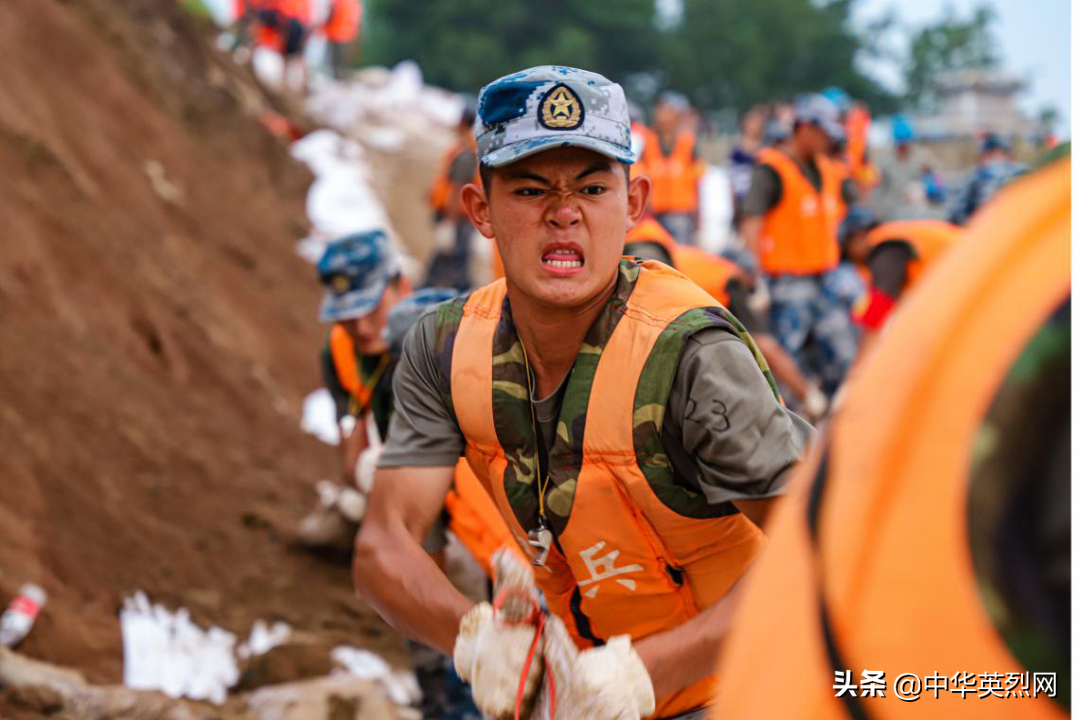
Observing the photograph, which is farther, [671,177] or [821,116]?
[671,177]

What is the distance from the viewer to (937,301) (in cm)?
98

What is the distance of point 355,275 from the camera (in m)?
4.84

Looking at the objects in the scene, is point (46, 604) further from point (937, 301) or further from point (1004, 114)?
point (1004, 114)

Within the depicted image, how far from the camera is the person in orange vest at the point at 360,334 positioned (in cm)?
457

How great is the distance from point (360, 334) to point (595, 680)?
2.97 metres

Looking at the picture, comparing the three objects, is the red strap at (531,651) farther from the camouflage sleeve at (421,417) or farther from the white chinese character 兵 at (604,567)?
the camouflage sleeve at (421,417)

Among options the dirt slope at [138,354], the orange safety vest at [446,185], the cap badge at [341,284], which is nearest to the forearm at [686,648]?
the cap badge at [341,284]

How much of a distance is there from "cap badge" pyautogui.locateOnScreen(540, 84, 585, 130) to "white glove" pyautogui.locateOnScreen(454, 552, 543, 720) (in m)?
0.86

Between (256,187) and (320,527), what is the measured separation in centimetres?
780

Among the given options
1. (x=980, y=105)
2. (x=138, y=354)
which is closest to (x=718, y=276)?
(x=138, y=354)

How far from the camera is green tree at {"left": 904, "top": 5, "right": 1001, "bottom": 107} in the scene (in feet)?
140

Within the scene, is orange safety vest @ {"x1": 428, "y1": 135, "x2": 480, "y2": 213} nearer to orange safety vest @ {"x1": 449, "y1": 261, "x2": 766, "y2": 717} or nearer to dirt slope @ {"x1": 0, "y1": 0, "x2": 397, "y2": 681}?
dirt slope @ {"x1": 0, "y1": 0, "x2": 397, "y2": 681}

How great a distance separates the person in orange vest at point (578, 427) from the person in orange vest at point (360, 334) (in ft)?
6.02

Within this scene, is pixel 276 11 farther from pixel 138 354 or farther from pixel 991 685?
pixel 991 685
